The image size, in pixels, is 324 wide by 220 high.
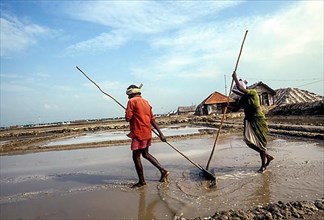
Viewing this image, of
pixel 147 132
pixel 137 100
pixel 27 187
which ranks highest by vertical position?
pixel 137 100

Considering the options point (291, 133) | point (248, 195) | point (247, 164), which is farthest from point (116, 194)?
point (291, 133)

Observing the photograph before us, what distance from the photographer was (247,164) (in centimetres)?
666

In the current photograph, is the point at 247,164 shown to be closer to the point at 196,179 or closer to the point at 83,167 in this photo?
the point at 196,179

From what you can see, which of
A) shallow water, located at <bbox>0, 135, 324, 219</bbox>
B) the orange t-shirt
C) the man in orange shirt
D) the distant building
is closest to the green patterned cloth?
shallow water, located at <bbox>0, 135, 324, 219</bbox>

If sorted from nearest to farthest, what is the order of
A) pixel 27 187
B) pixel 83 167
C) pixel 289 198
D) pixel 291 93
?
pixel 289 198, pixel 27 187, pixel 83 167, pixel 291 93

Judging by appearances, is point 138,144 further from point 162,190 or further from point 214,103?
point 214,103

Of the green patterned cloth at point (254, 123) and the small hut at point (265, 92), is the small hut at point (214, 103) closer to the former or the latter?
the small hut at point (265, 92)

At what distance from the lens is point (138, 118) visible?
18.1 ft

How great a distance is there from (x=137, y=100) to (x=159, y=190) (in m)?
1.59

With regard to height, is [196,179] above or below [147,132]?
below

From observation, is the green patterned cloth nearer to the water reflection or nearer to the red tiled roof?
the water reflection

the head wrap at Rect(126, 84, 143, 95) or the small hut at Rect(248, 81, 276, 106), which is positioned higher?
the small hut at Rect(248, 81, 276, 106)

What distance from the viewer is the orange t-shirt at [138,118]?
5480 mm

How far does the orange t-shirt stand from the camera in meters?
5.48
